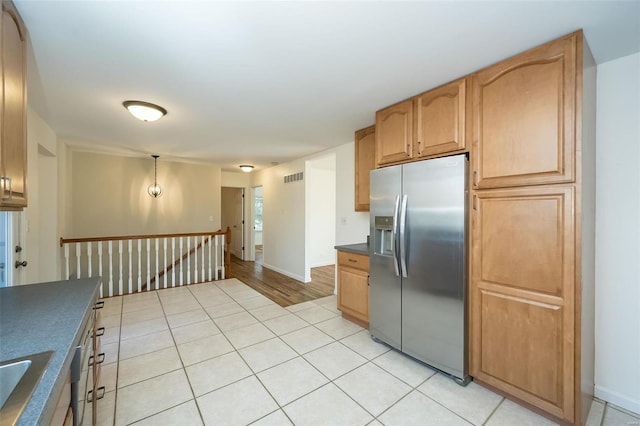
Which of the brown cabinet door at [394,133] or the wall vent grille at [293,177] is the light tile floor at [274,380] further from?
the wall vent grille at [293,177]

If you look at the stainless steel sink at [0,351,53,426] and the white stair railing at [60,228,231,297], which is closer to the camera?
the stainless steel sink at [0,351,53,426]

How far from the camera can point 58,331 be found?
1071mm

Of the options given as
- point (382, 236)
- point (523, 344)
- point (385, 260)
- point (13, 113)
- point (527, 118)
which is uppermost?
point (527, 118)

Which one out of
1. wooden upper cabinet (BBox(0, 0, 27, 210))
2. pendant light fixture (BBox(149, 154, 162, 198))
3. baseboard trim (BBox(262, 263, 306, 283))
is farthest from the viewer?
pendant light fixture (BBox(149, 154, 162, 198))

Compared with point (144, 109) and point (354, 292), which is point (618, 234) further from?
point (144, 109)

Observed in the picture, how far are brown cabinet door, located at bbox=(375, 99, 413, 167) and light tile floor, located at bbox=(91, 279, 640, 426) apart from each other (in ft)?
6.15

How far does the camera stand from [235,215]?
7.82 metres

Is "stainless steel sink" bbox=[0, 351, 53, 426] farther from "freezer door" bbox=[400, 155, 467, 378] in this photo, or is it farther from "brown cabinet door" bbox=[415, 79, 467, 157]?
"brown cabinet door" bbox=[415, 79, 467, 157]

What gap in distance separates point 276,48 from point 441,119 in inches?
55.0

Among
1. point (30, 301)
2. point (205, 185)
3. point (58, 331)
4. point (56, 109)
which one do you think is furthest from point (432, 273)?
point (205, 185)

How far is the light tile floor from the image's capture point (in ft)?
5.40

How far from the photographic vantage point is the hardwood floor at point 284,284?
157 inches

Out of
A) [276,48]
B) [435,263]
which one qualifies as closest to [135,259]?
[276,48]

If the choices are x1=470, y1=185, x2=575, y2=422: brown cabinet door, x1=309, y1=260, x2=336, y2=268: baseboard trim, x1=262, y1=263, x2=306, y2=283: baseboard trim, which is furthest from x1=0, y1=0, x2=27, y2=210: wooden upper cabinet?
x1=309, y1=260, x2=336, y2=268: baseboard trim
